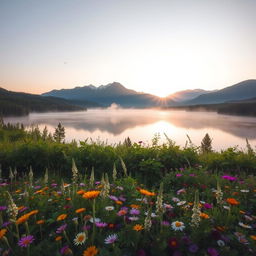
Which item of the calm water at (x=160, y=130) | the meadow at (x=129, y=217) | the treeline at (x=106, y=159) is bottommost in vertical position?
the calm water at (x=160, y=130)

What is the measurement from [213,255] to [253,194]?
7.67 ft

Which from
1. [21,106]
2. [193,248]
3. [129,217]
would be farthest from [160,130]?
[21,106]

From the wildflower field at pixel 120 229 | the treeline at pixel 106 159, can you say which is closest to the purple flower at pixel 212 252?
the wildflower field at pixel 120 229

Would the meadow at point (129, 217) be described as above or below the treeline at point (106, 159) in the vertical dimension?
above

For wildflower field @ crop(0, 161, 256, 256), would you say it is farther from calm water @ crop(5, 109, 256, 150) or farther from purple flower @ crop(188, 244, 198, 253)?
calm water @ crop(5, 109, 256, 150)

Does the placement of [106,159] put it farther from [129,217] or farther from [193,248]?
[193,248]

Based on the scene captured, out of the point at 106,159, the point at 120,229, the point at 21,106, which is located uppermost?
the point at 21,106

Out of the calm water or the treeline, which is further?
the calm water

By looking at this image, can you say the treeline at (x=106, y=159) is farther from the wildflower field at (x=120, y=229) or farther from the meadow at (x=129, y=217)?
the wildflower field at (x=120, y=229)

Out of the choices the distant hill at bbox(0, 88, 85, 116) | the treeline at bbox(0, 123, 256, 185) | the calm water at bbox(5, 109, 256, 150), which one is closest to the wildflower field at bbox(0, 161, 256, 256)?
the treeline at bbox(0, 123, 256, 185)

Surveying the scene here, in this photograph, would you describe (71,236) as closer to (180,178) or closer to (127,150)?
(180,178)

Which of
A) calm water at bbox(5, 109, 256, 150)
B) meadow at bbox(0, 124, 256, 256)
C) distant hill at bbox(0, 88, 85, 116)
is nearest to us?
meadow at bbox(0, 124, 256, 256)

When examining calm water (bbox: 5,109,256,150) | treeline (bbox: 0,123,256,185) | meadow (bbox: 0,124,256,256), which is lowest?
calm water (bbox: 5,109,256,150)

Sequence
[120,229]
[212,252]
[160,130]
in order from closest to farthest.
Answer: [212,252] → [120,229] → [160,130]
